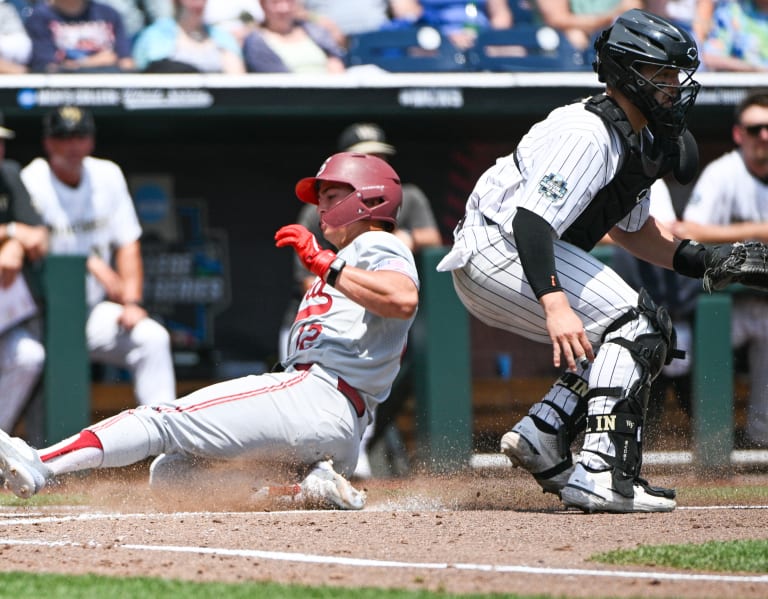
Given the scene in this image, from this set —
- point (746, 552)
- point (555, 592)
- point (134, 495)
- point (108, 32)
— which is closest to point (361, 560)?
point (555, 592)

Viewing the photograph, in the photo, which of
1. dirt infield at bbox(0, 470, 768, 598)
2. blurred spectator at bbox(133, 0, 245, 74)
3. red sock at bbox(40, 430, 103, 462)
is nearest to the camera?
dirt infield at bbox(0, 470, 768, 598)

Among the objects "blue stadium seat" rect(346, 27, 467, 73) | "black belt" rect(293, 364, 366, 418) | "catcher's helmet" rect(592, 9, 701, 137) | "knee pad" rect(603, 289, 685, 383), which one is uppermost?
"blue stadium seat" rect(346, 27, 467, 73)

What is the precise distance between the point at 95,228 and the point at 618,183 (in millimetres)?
3630

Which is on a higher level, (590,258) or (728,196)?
(728,196)

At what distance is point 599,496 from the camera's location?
4.12 m

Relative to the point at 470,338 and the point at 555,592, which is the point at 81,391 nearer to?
the point at 470,338

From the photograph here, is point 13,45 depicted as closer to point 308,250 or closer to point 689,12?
point 689,12

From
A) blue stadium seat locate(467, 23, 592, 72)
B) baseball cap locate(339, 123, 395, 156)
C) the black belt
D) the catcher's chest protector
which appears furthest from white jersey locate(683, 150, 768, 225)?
the black belt

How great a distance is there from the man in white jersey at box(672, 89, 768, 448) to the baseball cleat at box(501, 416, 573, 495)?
9.17 feet

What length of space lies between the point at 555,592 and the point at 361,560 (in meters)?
0.59

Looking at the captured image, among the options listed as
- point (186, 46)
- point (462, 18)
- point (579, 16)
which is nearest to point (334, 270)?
point (186, 46)

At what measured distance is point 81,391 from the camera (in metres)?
6.78

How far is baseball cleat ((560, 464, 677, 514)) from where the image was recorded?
4.12 m

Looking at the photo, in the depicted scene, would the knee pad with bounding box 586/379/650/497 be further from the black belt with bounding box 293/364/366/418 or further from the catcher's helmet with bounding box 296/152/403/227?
the catcher's helmet with bounding box 296/152/403/227
